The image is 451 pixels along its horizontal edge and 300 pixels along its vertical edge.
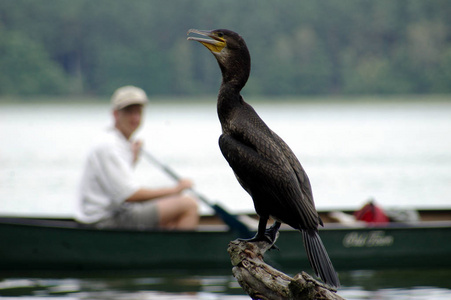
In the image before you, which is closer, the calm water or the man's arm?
the man's arm

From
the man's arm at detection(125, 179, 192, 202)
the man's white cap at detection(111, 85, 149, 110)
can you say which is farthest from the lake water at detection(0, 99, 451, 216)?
the man's arm at detection(125, 179, 192, 202)

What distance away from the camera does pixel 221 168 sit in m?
23.4

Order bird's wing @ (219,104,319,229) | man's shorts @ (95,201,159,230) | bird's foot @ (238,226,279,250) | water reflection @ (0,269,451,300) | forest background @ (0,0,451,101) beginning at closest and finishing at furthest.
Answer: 1. bird's wing @ (219,104,319,229)
2. bird's foot @ (238,226,279,250)
3. man's shorts @ (95,201,159,230)
4. water reflection @ (0,269,451,300)
5. forest background @ (0,0,451,101)

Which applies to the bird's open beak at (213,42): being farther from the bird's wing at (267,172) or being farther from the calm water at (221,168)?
the calm water at (221,168)

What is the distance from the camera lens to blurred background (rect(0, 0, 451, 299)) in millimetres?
35938

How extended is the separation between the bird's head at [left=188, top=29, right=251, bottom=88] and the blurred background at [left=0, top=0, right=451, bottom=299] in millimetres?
23092

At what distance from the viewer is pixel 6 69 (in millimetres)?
51062

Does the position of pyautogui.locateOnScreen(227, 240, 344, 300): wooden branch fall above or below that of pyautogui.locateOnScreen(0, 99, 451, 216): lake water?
below

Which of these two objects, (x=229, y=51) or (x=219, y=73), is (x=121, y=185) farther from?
(x=219, y=73)

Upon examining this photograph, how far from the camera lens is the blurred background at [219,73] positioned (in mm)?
35938

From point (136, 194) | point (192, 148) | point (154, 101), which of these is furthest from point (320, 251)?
point (154, 101)

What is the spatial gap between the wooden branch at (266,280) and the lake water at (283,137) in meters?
3.52

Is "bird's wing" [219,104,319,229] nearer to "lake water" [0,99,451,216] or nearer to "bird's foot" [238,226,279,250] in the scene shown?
"bird's foot" [238,226,279,250]

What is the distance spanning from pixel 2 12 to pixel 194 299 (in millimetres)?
52250
